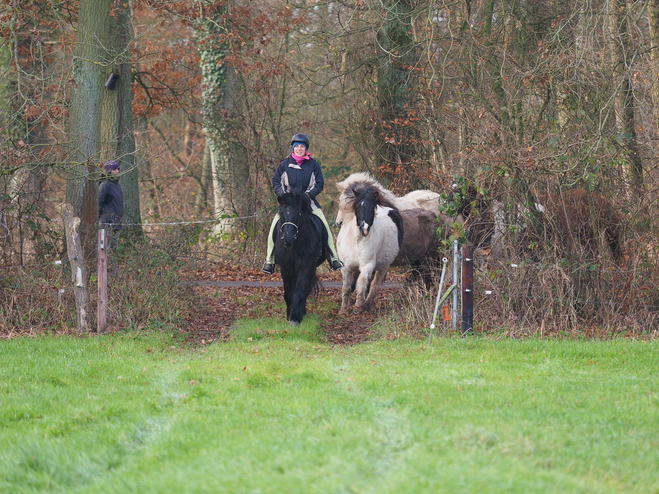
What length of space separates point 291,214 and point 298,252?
0.73 m

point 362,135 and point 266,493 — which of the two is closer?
point 266,493

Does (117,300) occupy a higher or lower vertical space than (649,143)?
A: lower

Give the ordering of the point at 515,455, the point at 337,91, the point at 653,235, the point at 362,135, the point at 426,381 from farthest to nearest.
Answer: the point at 337,91
the point at 362,135
the point at 653,235
the point at 426,381
the point at 515,455

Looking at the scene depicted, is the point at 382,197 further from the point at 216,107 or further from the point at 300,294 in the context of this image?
the point at 216,107

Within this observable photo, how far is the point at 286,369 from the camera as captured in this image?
7.91m

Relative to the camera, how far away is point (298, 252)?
11289mm

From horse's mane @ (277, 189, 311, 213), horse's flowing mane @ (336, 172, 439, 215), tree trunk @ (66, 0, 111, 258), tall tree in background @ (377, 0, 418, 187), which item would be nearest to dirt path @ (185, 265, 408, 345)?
horse's flowing mane @ (336, 172, 439, 215)

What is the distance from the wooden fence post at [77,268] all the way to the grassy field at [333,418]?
1.08m

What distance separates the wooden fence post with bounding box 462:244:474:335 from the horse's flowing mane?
2836 millimetres

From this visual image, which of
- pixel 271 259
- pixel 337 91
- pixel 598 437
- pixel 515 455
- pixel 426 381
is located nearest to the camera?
pixel 515 455

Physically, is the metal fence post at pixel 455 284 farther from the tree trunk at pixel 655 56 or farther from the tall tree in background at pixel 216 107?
the tall tree in background at pixel 216 107

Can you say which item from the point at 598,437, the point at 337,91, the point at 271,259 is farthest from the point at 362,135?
the point at 598,437

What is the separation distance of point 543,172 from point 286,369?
17.2 feet

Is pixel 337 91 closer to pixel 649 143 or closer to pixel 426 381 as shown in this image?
pixel 649 143
